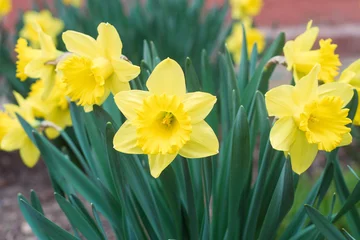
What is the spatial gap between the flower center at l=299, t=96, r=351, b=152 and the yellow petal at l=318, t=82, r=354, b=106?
5 cm

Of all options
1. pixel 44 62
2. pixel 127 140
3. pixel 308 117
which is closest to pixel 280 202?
pixel 308 117

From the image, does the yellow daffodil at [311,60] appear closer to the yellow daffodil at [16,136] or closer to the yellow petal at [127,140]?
the yellow petal at [127,140]

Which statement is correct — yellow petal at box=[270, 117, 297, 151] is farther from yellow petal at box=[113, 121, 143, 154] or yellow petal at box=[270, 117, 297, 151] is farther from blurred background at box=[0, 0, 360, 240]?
blurred background at box=[0, 0, 360, 240]

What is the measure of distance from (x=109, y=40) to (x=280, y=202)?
455 mm

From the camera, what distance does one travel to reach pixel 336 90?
3.09ft

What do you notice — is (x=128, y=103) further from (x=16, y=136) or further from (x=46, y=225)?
(x=16, y=136)

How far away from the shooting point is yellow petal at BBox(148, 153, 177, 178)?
89cm

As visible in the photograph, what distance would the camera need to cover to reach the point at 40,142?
1128mm

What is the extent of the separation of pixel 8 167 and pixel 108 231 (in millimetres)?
1087

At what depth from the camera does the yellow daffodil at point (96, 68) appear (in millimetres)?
950

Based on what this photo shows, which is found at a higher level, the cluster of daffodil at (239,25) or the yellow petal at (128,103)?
the yellow petal at (128,103)

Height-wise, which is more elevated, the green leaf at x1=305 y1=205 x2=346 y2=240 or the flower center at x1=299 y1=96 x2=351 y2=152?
the flower center at x1=299 y1=96 x2=351 y2=152

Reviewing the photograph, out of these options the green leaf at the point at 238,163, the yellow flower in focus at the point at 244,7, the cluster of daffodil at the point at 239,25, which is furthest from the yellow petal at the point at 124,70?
the yellow flower in focus at the point at 244,7

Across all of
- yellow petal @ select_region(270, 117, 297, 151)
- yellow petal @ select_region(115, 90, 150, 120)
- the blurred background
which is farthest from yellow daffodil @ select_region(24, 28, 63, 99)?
the blurred background
